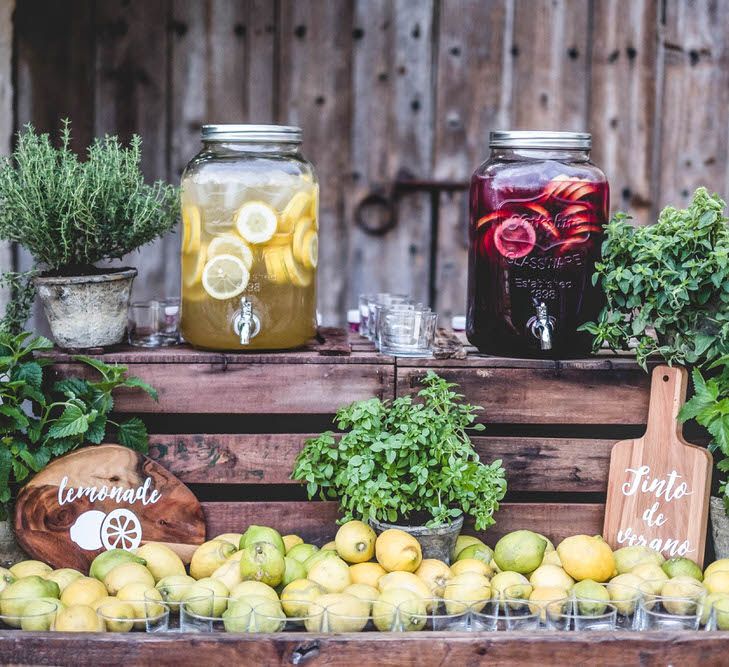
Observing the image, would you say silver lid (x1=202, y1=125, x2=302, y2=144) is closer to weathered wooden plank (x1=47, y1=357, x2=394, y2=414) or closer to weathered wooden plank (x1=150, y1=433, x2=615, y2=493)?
weathered wooden plank (x1=47, y1=357, x2=394, y2=414)

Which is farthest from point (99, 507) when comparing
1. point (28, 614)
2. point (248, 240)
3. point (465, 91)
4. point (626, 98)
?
point (626, 98)

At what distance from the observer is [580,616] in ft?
5.48

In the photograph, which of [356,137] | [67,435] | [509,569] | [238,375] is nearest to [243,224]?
[238,375]

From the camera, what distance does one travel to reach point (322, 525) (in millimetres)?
2117

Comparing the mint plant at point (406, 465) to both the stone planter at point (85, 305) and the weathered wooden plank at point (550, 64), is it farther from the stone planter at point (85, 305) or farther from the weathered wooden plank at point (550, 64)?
the weathered wooden plank at point (550, 64)

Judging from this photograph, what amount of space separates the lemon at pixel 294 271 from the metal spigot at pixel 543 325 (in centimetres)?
48

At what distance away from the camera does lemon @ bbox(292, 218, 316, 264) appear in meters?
2.05

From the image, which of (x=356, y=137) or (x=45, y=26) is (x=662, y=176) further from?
(x=45, y=26)

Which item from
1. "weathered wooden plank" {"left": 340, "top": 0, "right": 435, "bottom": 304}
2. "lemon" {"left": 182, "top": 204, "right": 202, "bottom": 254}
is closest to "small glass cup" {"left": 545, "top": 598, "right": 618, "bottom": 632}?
"lemon" {"left": 182, "top": 204, "right": 202, "bottom": 254}

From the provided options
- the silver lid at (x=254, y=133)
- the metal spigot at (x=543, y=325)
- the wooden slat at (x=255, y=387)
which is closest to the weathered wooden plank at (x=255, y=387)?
the wooden slat at (x=255, y=387)

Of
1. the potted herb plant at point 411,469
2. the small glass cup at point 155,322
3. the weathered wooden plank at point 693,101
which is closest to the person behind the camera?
the potted herb plant at point 411,469

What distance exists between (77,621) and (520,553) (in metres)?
0.85

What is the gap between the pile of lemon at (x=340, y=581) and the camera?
1658mm

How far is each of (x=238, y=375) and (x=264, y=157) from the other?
1.53 ft
